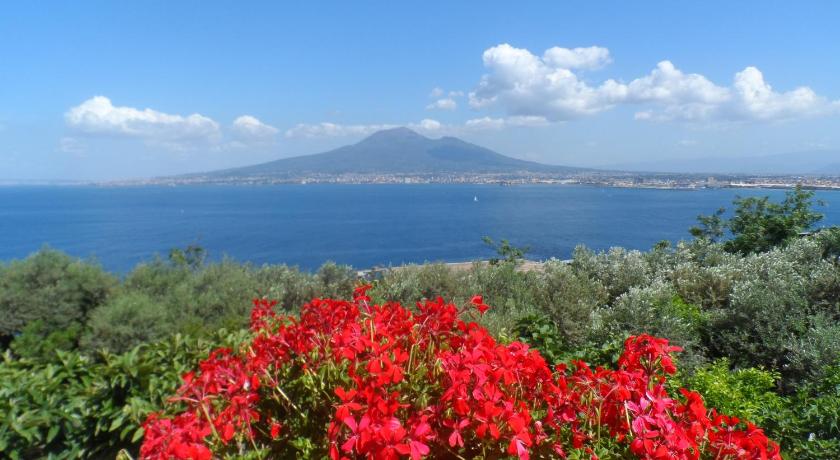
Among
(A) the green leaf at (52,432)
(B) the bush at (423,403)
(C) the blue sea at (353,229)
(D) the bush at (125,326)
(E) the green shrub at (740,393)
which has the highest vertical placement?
(B) the bush at (423,403)

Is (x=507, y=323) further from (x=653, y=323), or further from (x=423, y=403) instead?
(x=423, y=403)

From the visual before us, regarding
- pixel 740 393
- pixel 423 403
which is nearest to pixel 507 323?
pixel 740 393

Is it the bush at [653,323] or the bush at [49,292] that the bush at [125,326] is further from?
the bush at [653,323]

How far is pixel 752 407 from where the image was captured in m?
2.47

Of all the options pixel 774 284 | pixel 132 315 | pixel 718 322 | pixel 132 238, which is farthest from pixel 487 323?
pixel 132 238

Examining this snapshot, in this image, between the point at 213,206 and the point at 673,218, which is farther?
the point at 213,206

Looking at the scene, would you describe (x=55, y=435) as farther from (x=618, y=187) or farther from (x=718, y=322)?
(x=618, y=187)

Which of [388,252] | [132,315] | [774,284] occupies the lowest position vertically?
[388,252]

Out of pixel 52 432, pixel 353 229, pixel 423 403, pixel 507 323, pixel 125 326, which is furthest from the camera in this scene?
pixel 353 229

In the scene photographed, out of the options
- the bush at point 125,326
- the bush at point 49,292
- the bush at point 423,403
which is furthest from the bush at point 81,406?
the bush at point 49,292

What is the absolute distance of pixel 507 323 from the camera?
416cm

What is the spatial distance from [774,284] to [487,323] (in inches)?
103

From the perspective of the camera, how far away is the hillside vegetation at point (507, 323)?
2.45m

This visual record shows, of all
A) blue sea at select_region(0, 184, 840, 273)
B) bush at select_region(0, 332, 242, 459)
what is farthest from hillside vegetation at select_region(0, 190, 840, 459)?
blue sea at select_region(0, 184, 840, 273)
